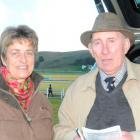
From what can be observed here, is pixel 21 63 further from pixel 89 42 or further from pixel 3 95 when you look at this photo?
pixel 89 42

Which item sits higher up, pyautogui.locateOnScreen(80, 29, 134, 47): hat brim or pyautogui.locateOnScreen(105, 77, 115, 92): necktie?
pyautogui.locateOnScreen(80, 29, 134, 47): hat brim

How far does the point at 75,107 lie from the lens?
482 centimetres

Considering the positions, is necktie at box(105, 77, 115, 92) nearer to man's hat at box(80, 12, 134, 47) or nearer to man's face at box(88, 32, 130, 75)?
man's face at box(88, 32, 130, 75)

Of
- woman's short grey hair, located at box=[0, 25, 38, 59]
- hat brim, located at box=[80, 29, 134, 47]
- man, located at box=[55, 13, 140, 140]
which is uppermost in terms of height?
woman's short grey hair, located at box=[0, 25, 38, 59]

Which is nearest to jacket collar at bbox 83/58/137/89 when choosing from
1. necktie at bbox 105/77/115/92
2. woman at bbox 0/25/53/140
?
necktie at bbox 105/77/115/92

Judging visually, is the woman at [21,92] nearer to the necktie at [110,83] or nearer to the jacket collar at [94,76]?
the jacket collar at [94,76]

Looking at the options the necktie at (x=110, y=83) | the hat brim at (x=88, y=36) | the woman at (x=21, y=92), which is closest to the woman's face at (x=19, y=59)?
the woman at (x=21, y=92)

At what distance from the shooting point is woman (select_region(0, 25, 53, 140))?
450 cm

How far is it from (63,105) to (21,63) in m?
0.53

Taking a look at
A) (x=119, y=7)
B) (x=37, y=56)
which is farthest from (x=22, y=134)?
(x=119, y=7)

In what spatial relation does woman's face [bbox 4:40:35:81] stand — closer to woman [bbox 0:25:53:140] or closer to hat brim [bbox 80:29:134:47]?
woman [bbox 0:25:53:140]

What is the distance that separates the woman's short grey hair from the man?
0.37m

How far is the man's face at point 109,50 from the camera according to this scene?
456 centimetres

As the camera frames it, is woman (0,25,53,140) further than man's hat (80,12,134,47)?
No
